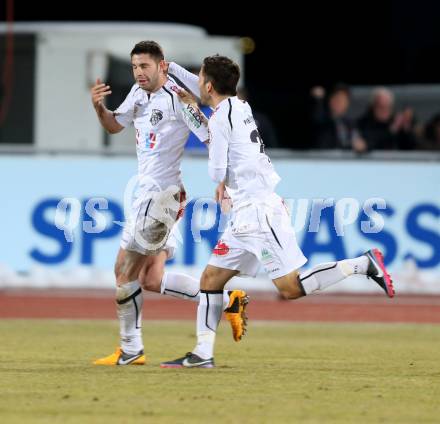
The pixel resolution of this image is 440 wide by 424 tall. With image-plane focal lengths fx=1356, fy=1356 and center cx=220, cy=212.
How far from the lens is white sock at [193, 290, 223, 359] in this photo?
9648mm

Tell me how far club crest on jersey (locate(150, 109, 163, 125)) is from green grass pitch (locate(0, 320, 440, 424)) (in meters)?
1.79

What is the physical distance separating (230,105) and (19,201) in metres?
7.68

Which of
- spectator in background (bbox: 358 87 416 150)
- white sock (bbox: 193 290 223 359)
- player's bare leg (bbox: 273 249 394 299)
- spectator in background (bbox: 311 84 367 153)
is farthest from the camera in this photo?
spectator in background (bbox: 358 87 416 150)

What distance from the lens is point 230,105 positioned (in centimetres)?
945

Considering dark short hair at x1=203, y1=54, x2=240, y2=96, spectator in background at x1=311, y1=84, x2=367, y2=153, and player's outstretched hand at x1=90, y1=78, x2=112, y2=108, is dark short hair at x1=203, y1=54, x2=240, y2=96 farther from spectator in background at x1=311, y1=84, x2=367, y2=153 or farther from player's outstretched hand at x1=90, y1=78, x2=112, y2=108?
spectator in background at x1=311, y1=84, x2=367, y2=153

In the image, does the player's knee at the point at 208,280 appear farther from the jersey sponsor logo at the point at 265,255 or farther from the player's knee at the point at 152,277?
the player's knee at the point at 152,277

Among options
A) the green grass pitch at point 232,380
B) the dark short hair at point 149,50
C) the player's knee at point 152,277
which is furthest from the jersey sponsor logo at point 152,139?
the green grass pitch at point 232,380

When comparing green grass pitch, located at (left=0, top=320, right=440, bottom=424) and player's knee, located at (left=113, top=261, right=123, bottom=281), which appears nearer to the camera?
green grass pitch, located at (left=0, top=320, right=440, bottom=424)

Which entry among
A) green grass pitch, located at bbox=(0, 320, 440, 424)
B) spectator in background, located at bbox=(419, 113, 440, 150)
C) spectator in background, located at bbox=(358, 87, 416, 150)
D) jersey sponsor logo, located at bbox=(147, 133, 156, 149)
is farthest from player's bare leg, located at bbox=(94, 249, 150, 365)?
spectator in background, located at bbox=(419, 113, 440, 150)

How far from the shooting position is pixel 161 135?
32.4 feet

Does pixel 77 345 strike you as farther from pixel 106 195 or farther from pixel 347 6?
pixel 347 6

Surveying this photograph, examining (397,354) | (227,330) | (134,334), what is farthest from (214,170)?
(227,330)

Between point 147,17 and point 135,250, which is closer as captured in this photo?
point 135,250

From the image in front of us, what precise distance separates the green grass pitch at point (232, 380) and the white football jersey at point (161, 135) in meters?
1.41
